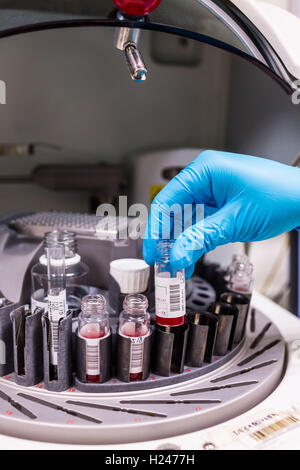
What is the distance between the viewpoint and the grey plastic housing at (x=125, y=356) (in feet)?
2.22

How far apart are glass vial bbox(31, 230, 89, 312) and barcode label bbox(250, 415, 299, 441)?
0.42 m

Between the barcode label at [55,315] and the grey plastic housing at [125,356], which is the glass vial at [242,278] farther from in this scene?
the barcode label at [55,315]

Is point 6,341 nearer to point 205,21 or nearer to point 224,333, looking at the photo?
point 224,333

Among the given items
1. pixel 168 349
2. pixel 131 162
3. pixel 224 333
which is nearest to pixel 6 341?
pixel 168 349

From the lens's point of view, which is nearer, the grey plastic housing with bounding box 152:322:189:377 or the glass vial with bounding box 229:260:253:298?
the grey plastic housing with bounding box 152:322:189:377

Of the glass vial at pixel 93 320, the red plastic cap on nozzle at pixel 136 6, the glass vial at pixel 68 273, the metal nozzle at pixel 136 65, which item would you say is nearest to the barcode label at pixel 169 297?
the glass vial at pixel 93 320

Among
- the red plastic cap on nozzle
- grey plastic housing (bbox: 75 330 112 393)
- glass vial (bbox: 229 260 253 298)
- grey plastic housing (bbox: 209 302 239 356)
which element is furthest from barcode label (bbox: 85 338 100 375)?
the red plastic cap on nozzle

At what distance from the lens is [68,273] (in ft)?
2.91

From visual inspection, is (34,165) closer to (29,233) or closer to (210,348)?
(29,233)

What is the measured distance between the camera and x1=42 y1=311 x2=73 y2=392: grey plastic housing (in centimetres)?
65

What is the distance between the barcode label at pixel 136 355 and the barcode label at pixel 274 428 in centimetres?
21

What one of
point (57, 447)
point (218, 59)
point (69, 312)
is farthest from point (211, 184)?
point (218, 59)

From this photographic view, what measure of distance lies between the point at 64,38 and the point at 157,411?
1262 mm

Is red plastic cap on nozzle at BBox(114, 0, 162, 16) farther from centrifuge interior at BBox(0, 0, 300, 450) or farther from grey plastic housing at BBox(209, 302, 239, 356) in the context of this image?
grey plastic housing at BBox(209, 302, 239, 356)
